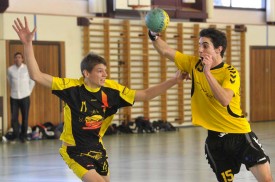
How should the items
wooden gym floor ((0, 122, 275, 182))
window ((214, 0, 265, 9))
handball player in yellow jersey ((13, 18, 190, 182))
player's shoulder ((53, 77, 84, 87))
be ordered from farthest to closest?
window ((214, 0, 265, 9)) → wooden gym floor ((0, 122, 275, 182)) → player's shoulder ((53, 77, 84, 87)) → handball player in yellow jersey ((13, 18, 190, 182))

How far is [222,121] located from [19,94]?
1032 centimetres

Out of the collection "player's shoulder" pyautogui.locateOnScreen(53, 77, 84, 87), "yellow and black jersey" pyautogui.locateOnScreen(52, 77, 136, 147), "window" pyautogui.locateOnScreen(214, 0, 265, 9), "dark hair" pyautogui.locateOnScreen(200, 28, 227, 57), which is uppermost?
"window" pyautogui.locateOnScreen(214, 0, 265, 9)

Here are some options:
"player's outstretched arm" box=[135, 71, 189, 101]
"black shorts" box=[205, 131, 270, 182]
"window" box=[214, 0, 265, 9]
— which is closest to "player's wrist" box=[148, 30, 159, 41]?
"player's outstretched arm" box=[135, 71, 189, 101]

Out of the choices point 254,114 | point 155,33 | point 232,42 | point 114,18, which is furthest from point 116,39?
point 155,33

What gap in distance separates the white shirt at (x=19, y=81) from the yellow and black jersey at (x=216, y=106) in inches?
393

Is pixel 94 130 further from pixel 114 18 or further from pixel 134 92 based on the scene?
pixel 114 18

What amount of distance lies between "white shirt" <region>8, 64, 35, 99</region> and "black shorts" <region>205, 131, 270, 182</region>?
33.0 ft

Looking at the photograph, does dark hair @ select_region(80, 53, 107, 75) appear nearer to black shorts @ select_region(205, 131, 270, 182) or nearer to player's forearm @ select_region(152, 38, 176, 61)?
player's forearm @ select_region(152, 38, 176, 61)

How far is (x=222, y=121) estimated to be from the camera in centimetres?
593

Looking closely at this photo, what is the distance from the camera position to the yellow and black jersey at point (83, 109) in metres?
6.08

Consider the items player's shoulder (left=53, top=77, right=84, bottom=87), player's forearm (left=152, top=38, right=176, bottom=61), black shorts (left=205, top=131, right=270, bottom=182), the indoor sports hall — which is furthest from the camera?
the indoor sports hall

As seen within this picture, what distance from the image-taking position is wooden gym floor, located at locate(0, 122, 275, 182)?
982 cm

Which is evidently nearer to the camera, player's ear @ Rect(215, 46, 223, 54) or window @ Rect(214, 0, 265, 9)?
player's ear @ Rect(215, 46, 223, 54)

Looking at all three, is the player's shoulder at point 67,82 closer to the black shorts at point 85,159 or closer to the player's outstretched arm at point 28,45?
→ the player's outstretched arm at point 28,45
